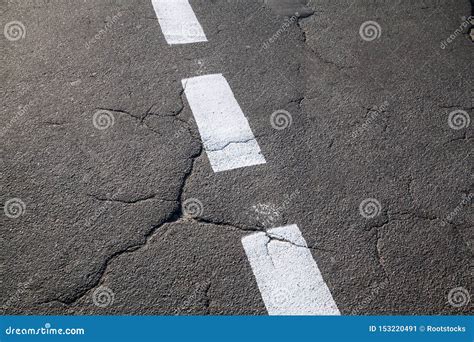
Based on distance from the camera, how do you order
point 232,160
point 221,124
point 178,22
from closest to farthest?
point 232,160 → point 221,124 → point 178,22

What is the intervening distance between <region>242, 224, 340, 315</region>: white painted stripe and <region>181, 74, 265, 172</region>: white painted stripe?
0.91m

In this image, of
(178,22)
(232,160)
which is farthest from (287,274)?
(178,22)

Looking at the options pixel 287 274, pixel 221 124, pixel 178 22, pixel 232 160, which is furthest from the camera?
pixel 178 22

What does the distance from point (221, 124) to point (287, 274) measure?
6.26 feet

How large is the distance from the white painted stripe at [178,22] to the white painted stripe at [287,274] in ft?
10.5

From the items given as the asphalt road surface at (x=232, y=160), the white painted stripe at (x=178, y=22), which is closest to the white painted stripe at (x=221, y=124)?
the asphalt road surface at (x=232, y=160)

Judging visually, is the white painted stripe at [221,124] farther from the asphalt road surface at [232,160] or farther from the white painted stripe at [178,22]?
the white painted stripe at [178,22]

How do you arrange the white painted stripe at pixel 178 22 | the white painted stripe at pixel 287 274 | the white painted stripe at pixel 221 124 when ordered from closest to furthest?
the white painted stripe at pixel 287 274, the white painted stripe at pixel 221 124, the white painted stripe at pixel 178 22

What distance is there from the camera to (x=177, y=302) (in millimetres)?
3799

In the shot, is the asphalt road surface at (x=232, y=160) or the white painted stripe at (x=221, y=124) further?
the white painted stripe at (x=221, y=124)

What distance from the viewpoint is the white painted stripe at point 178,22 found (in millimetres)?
6406

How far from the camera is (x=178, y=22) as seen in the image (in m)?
6.68

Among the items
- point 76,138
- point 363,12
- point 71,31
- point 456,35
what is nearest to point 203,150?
point 76,138

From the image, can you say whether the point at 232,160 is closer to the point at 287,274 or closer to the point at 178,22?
the point at 287,274
